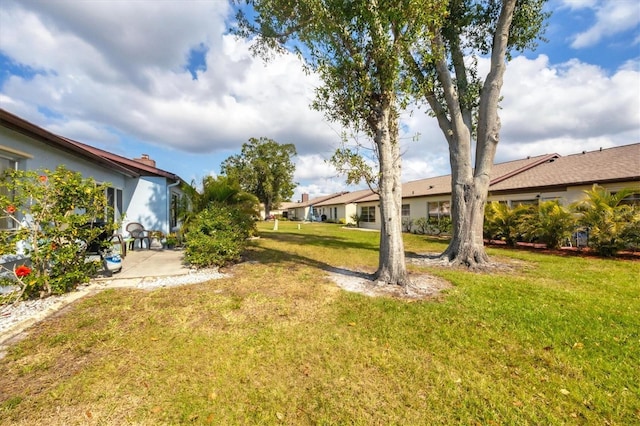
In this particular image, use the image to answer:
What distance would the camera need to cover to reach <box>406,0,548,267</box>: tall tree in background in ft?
28.9

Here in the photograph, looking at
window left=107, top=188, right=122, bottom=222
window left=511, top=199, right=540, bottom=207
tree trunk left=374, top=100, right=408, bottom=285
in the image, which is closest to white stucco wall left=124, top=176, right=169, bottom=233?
window left=107, top=188, right=122, bottom=222

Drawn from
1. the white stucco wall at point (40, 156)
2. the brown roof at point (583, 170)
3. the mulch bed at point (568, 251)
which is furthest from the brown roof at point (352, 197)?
the white stucco wall at point (40, 156)

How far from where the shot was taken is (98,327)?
4.04 metres

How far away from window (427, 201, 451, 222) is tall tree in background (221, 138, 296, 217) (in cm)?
3026

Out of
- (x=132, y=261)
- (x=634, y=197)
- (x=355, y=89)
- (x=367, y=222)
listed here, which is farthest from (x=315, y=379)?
(x=367, y=222)

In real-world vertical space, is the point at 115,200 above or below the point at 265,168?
below

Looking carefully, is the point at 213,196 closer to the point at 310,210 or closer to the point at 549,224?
the point at 549,224

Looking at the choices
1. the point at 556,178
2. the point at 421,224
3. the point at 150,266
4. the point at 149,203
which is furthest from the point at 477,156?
the point at 149,203

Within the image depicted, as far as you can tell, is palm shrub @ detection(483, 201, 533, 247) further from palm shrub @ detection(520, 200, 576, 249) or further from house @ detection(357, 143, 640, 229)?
house @ detection(357, 143, 640, 229)

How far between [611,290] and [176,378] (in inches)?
332

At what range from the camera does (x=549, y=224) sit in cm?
1139

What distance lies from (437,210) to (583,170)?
826 centimetres

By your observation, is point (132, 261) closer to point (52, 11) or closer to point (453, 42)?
point (52, 11)

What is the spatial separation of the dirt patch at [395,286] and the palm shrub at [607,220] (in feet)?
24.5
